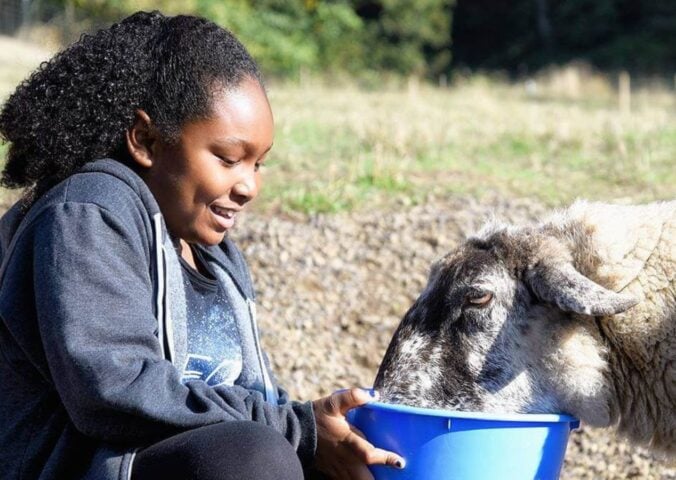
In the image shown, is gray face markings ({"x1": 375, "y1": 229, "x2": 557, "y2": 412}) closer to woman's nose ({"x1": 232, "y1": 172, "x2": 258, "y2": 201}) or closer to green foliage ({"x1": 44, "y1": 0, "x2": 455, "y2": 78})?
woman's nose ({"x1": 232, "y1": 172, "x2": 258, "y2": 201})

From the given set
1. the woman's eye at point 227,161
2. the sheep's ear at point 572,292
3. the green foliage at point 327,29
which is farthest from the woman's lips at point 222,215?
the green foliage at point 327,29

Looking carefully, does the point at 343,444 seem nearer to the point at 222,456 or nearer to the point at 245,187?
the point at 222,456

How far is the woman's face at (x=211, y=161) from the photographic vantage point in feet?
11.3

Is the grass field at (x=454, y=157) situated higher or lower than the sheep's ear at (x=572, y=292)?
lower

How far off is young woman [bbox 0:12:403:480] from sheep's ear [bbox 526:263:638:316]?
85 cm

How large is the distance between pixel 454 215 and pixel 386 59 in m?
32.9

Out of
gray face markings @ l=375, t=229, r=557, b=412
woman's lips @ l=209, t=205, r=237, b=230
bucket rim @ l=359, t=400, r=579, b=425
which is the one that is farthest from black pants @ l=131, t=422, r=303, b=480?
gray face markings @ l=375, t=229, r=557, b=412

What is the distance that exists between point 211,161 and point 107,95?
15.4 inches

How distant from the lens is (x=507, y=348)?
4012mm

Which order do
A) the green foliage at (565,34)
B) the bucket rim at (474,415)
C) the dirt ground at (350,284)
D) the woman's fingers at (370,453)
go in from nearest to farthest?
the bucket rim at (474,415)
the woman's fingers at (370,453)
the dirt ground at (350,284)
the green foliage at (565,34)

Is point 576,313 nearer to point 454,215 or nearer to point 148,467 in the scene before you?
point 148,467

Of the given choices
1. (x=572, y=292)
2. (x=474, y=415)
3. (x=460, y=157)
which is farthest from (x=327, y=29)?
(x=474, y=415)

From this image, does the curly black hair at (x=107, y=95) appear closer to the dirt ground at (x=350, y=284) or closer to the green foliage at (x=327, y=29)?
the dirt ground at (x=350, y=284)

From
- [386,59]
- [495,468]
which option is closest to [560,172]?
[495,468]
